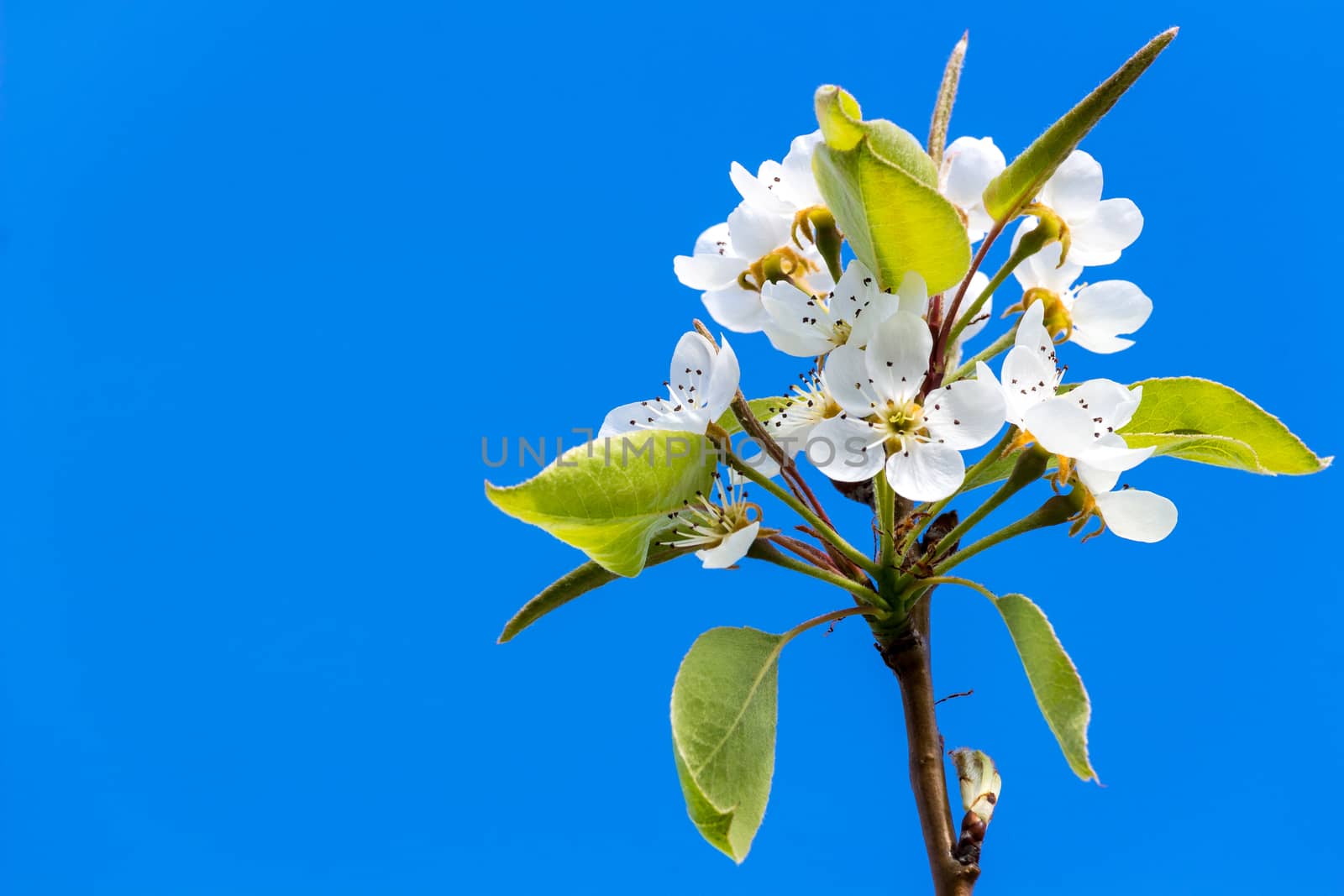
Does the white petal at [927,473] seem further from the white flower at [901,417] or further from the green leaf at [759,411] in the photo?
the green leaf at [759,411]

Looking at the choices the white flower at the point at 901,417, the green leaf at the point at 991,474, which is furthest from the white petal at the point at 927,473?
the green leaf at the point at 991,474

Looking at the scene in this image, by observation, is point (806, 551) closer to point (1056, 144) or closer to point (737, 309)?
point (737, 309)

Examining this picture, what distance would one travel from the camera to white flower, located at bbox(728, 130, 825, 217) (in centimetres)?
74

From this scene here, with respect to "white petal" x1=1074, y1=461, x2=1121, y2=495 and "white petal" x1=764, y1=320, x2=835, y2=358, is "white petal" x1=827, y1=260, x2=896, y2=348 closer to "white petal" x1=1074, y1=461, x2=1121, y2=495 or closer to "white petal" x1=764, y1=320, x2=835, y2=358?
"white petal" x1=764, y1=320, x2=835, y2=358

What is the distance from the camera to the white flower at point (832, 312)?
652 millimetres

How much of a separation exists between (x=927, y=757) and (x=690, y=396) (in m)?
0.29

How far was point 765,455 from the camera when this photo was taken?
2.39 feet

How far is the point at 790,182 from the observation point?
2.42 ft

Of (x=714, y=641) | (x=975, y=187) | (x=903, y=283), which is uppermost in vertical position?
(x=975, y=187)

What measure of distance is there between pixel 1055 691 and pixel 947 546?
16 cm

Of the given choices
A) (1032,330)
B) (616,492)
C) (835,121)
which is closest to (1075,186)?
(1032,330)

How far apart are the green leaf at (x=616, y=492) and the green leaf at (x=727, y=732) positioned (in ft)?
0.27

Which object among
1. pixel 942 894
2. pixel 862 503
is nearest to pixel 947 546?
pixel 862 503

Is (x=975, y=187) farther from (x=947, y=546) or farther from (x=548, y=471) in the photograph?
(x=548, y=471)
